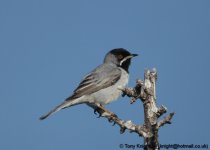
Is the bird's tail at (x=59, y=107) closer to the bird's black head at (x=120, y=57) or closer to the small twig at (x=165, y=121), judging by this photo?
the bird's black head at (x=120, y=57)

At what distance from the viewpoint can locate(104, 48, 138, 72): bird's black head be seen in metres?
13.6

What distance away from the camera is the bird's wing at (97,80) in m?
11.7

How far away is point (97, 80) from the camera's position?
1214cm

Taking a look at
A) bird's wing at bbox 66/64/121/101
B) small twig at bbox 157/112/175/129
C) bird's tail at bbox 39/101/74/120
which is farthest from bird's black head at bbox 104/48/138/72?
small twig at bbox 157/112/175/129

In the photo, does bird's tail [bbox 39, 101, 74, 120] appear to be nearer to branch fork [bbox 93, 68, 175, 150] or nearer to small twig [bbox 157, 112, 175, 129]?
branch fork [bbox 93, 68, 175, 150]

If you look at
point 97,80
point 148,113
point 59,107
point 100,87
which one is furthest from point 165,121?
point 97,80

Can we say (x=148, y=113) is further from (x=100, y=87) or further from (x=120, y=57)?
(x=120, y=57)

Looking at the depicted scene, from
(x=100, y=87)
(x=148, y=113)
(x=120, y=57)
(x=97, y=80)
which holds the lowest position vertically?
(x=148, y=113)

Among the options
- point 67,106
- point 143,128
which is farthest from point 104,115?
point 67,106

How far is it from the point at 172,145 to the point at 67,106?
563cm

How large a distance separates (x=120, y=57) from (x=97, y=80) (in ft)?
5.97

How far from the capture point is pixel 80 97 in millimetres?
11633

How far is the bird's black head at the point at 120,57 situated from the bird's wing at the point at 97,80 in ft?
2.30

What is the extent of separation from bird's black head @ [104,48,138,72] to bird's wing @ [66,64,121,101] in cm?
70
